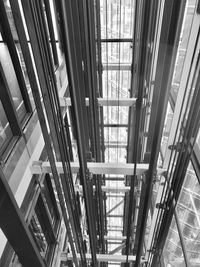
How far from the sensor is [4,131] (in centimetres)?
375

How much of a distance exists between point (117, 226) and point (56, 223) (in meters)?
6.26

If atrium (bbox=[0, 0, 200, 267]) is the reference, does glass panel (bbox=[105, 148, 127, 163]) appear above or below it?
below

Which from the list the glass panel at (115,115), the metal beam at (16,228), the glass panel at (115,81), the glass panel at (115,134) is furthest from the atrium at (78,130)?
the glass panel at (115,134)

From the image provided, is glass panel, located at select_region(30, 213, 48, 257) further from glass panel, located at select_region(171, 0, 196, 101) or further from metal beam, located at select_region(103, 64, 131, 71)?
metal beam, located at select_region(103, 64, 131, 71)

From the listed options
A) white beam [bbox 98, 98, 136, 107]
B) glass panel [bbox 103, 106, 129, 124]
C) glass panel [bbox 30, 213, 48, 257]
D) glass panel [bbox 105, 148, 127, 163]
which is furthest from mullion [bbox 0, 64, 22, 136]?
glass panel [bbox 105, 148, 127, 163]

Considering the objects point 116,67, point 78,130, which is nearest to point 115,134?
point 116,67

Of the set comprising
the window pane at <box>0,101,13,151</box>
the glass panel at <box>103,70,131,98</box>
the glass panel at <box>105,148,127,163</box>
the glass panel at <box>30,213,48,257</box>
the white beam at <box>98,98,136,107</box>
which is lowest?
the glass panel at <box>30,213,48,257</box>

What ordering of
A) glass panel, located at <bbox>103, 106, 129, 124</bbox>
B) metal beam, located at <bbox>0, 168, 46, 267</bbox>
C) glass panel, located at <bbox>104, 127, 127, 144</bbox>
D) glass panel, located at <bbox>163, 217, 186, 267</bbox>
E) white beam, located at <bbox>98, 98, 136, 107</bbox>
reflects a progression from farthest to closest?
glass panel, located at <bbox>104, 127, 127, 144</bbox>
glass panel, located at <bbox>103, 106, 129, 124</bbox>
white beam, located at <bbox>98, 98, 136, 107</bbox>
glass panel, located at <bbox>163, 217, 186, 267</bbox>
metal beam, located at <bbox>0, 168, 46, 267</bbox>

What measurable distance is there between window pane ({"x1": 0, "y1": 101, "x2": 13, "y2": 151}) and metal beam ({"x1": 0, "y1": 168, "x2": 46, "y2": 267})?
128 centimetres

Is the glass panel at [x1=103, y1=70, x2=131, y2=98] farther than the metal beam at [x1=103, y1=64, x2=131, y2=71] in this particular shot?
Yes

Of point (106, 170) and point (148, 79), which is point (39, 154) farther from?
point (148, 79)

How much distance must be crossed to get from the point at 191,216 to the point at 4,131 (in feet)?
9.33

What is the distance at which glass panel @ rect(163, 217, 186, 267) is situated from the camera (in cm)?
467

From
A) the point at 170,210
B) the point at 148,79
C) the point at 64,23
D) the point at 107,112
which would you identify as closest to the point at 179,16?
the point at 64,23
